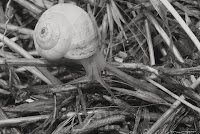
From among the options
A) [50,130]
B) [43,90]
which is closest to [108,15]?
[43,90]

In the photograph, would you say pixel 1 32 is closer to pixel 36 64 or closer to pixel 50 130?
pixel 36 64

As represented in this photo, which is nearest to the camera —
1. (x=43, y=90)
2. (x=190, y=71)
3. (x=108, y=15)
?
(x=190, y=71)

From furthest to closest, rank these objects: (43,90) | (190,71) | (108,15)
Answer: (108,15), (43,90), (190,71)

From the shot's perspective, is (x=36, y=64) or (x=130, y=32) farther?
(x=130, y=32)

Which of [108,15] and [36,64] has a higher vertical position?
[108,15]
